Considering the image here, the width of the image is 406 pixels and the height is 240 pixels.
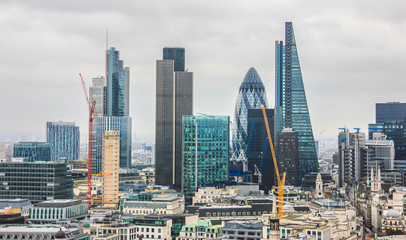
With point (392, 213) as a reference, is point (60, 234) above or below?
below

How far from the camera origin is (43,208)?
180125mm

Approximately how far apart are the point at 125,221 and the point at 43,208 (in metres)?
19.0

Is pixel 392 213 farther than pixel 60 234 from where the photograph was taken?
Yes

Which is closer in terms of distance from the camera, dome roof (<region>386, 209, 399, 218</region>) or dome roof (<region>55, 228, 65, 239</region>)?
dome roof (<region>55, 228, 65, 239</region>)

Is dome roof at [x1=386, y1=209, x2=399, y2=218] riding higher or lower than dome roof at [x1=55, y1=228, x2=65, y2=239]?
higher

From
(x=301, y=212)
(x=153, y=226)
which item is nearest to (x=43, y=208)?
(x=153, y=226)

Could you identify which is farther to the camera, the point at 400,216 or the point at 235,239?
the point at 400,216

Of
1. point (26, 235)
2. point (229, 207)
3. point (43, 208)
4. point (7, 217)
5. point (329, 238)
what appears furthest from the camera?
point (229, 207)

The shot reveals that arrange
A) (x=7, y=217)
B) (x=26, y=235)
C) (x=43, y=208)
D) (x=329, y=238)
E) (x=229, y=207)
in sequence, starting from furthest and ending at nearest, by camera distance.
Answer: (x=229, y=207) < (x=43, y=208) < (x=7, y=217) < (x=329, y=238) < (x=26, y=235)

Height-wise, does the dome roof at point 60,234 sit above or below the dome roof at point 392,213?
below

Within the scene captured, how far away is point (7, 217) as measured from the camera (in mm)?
168125

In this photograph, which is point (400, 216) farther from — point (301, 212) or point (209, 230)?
point (209, 230)

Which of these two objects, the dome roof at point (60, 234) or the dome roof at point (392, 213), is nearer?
the dome roof at point (60, 234)

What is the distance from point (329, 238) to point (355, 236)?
23.6m
